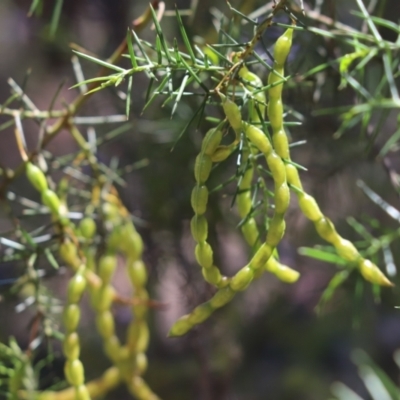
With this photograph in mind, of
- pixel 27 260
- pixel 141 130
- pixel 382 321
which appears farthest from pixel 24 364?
pixel 382 321

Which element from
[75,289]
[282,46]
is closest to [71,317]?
[75,289]

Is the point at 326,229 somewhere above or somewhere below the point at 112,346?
above

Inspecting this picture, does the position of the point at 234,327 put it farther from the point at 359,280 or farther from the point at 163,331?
the point at 359,280

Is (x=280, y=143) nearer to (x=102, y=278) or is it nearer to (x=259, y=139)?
(x=259, y=139)

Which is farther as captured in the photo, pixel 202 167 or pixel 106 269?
pixel 106 269

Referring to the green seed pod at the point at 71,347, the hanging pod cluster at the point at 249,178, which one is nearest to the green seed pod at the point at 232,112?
the hanging pod cluster at the point at 249,178

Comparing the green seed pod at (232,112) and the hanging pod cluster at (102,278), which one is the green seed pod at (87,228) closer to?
the hanging pod cluster at (102,278)
